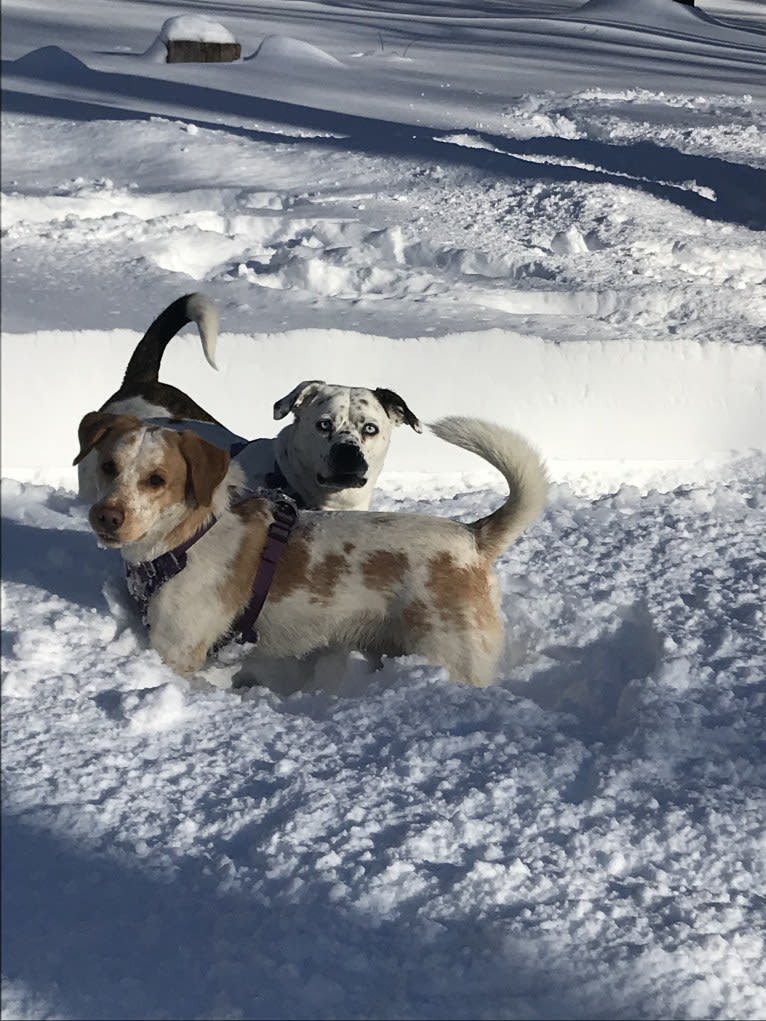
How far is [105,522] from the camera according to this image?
2.88 meters

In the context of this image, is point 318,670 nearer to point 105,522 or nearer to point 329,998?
point 105,522

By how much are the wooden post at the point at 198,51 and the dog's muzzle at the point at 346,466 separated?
5.82 meters

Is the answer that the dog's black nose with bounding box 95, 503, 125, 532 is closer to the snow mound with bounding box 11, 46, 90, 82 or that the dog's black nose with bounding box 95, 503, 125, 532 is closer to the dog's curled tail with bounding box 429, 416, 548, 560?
the dog's curled tail with bounding box 429, 416, 548, 560

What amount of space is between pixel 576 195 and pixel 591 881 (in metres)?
4.75

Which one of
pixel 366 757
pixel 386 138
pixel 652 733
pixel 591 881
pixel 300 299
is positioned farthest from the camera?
pixel 386 138

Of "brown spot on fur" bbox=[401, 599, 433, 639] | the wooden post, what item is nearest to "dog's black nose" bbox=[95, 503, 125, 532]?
"brown spot on fur" bbox=[401, 599, 433, 639]

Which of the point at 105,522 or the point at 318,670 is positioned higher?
the point at 105,522

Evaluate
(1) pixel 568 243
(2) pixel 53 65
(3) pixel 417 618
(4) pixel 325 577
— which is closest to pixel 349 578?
(4) pixel 325 577

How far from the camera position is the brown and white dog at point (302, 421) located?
12.0 ft

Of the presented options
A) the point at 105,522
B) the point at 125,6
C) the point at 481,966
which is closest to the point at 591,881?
the point at 481,966

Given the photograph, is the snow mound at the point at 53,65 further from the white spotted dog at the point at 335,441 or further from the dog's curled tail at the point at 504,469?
the dog's curled tail at the point at 504,469

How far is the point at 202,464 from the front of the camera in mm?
3025

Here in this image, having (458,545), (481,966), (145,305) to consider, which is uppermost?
(145,305)

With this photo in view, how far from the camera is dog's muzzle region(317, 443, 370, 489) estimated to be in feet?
11.9
